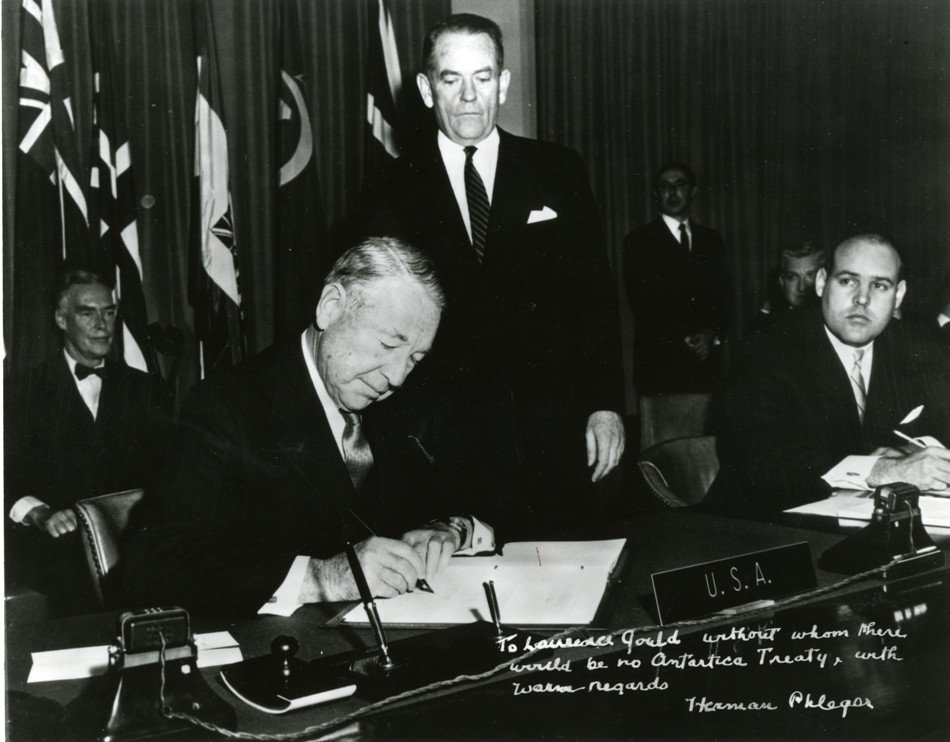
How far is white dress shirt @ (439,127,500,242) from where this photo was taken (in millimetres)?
2240

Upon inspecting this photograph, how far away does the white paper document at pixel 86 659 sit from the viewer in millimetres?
1098

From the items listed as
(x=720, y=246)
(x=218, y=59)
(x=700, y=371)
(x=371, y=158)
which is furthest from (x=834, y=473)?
(x=218, y=59)

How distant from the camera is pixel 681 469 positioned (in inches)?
94.4

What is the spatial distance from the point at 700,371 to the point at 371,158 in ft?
5.02

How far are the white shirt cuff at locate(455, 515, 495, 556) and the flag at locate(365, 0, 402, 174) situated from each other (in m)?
1.37

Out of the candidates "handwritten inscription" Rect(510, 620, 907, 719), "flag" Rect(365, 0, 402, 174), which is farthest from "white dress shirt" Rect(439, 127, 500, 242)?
"handwritten inscription" Rect(510, 620, 907, 719)

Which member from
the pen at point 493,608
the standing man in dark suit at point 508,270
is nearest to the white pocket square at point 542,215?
the standing man in dark suit at point 508,270

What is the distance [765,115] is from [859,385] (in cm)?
118

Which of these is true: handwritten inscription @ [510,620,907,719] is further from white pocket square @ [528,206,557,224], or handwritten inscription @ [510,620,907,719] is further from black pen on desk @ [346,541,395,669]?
white pocket square @ [528,206,557,224]

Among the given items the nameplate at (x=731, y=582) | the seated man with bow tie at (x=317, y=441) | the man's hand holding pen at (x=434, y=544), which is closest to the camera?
the nameplate at (x=731, y=582)

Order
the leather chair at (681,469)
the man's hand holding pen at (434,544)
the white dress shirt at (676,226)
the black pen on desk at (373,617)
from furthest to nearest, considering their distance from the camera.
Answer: the white dress shirt at (676,226), the leather chair at (681,469), the man's hand holding pen at (434,544), the black pen on desk at (373,617)

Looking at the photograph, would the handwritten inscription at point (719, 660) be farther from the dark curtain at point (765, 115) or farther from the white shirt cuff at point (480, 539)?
the dark curtain at point (765, 115)

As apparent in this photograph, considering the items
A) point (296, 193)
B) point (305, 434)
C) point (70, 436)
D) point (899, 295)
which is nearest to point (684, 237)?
point (899, 295)

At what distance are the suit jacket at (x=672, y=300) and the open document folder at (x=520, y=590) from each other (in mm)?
1703
